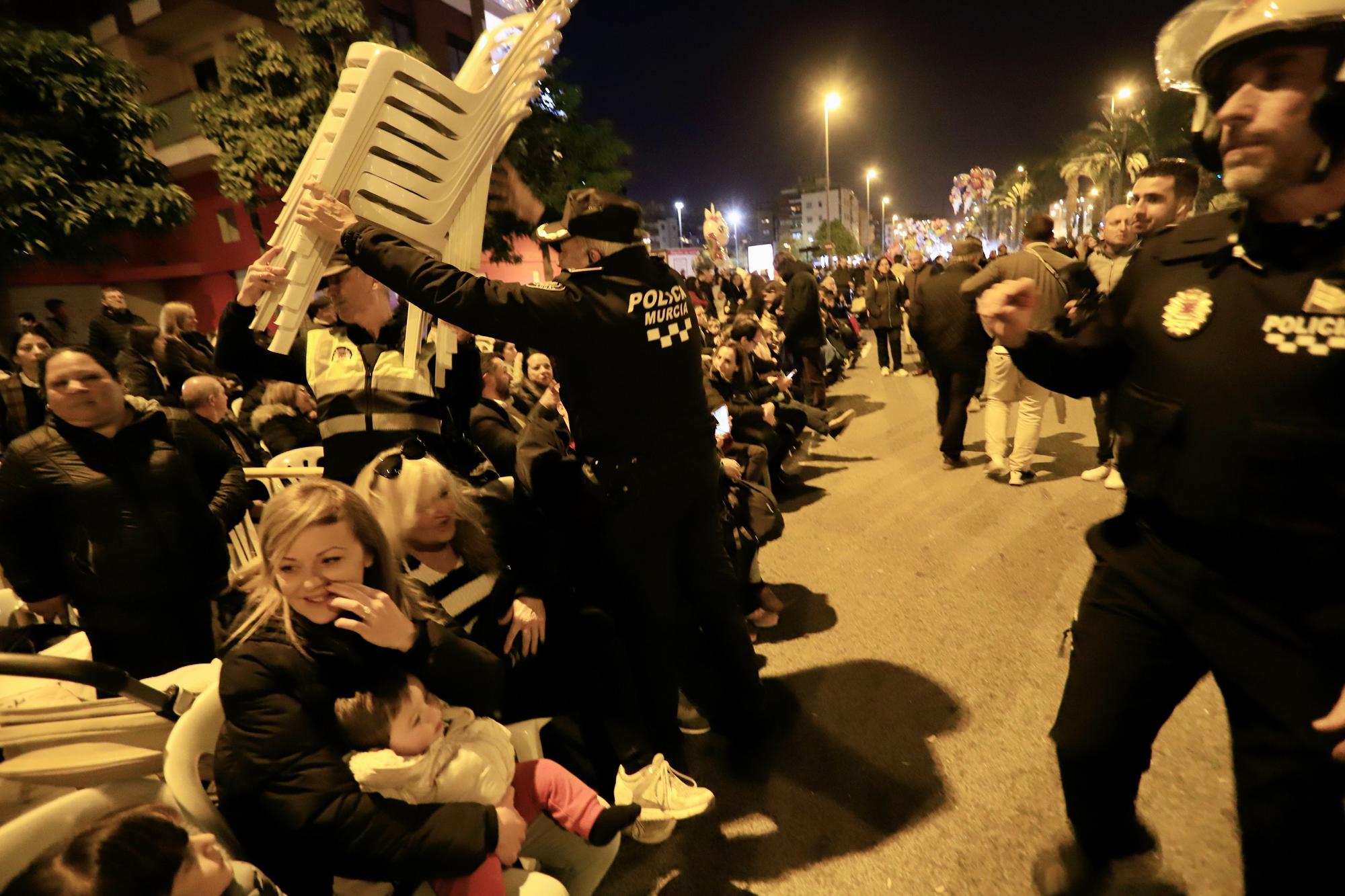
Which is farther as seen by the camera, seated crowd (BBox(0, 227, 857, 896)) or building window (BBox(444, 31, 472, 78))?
building window (BBox(444, 31, 472, 78))

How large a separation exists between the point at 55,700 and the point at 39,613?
1.10m

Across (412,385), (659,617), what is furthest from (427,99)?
(659,617)

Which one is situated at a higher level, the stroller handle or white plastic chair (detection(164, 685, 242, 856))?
the stroller handle

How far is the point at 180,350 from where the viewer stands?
6125 mm

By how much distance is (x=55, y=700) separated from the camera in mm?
1832

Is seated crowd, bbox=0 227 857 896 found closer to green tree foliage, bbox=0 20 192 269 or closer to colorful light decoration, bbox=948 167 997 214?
green tree foliage, bbox=0 20 192 269

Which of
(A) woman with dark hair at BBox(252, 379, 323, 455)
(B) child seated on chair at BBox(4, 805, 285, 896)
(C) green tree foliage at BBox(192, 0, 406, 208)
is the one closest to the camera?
(B) child seated on chair at BBox(4, 805, 285, 896)

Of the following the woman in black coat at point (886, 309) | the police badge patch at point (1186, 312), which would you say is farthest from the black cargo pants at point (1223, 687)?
the woman in black coat at point (886, 309)

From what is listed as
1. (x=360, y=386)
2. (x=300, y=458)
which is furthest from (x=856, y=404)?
(x=360, y=386)

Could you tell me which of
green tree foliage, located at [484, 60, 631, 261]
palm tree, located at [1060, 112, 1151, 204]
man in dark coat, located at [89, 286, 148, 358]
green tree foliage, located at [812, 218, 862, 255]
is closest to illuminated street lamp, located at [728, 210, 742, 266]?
green tree foliage, located at [812, 218, 862, 255]

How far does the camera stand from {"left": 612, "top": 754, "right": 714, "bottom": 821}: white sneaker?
7.30 feet

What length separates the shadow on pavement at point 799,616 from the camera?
365cm

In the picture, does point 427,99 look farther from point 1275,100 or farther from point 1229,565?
point 1229,565

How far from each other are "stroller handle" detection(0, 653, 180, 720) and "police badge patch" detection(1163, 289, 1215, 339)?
248 cm
